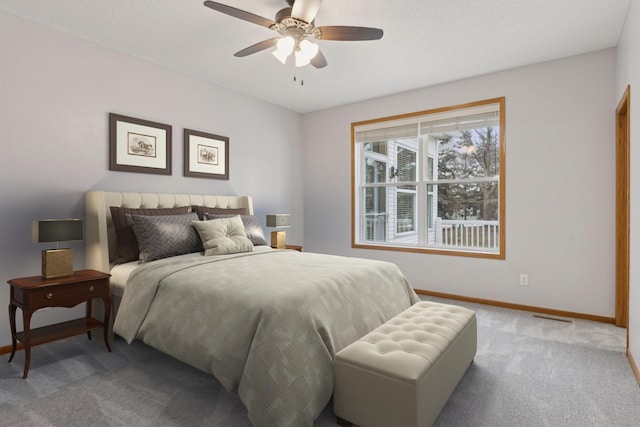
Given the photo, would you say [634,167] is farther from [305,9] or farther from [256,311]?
[256,311]

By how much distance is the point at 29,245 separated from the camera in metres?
2.84

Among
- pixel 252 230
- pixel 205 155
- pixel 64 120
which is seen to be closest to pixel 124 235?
pixel 64 120

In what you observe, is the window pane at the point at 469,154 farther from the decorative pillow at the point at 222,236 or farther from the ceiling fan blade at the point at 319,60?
the decorative pillow at the point at 222,236

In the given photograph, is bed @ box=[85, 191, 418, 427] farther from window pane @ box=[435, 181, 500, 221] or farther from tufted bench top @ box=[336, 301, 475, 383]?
window pane @ box=[435, 181, 500, 221]

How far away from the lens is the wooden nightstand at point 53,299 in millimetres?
2338

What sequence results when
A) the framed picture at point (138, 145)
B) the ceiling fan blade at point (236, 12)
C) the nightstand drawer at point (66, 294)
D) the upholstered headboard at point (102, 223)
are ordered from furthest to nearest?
the framed picture at point (138, 145) < the upholstered headboard at point (102, 223) < the nightstand drawer at point (66, 294) < the ceiling fan blade at point (236, 12)

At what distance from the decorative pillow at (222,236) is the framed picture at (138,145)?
0.94m

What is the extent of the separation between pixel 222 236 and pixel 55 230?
1.25 meters

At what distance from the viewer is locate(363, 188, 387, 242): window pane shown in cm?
509

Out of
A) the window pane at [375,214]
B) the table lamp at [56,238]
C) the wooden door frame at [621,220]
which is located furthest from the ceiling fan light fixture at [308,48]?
the wooden door frame at [621,220]

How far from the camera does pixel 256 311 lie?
6.17ft

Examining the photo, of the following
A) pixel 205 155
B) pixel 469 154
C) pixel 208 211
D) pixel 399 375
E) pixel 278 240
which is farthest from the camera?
pixel 278 240

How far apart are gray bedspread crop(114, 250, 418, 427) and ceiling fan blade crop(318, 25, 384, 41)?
1676 mm

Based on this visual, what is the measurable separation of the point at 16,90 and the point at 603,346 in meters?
5.17
